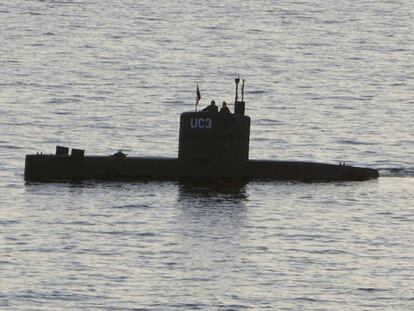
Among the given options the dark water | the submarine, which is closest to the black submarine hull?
the submarine

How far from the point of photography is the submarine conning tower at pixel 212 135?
258ft

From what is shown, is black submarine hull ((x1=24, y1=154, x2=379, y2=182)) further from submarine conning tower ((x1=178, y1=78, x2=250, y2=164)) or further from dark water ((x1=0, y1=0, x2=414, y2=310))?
dark water ((x1=0, y1=0, x2=414, y2=310))

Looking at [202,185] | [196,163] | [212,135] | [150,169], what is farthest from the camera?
[150,169]

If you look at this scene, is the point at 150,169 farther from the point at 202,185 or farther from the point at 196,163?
the point at 202,185

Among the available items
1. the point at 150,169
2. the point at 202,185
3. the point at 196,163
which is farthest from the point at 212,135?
the point at 150,169

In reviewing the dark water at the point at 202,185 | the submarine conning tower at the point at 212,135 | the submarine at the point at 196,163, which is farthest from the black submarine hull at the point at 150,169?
the dark water at the point at 202,185

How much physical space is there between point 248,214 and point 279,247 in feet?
17.2

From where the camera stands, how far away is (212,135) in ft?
259

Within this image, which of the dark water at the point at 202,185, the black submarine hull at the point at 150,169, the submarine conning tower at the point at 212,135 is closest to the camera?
the dark water at the point at 202,185

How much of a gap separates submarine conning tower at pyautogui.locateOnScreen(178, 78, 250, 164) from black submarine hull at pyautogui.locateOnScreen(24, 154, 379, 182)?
1.59 feet

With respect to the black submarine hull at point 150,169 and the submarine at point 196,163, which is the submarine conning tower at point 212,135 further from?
the black submarine hull at point 150,169

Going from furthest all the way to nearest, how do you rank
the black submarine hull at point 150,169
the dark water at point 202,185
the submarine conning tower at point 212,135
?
the black submarine hull at point 150,169 → the submarine conning tower at point 212,135 → the dark water at point 202,185

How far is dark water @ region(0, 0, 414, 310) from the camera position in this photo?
63.2m

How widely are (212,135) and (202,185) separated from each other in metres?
1.92
